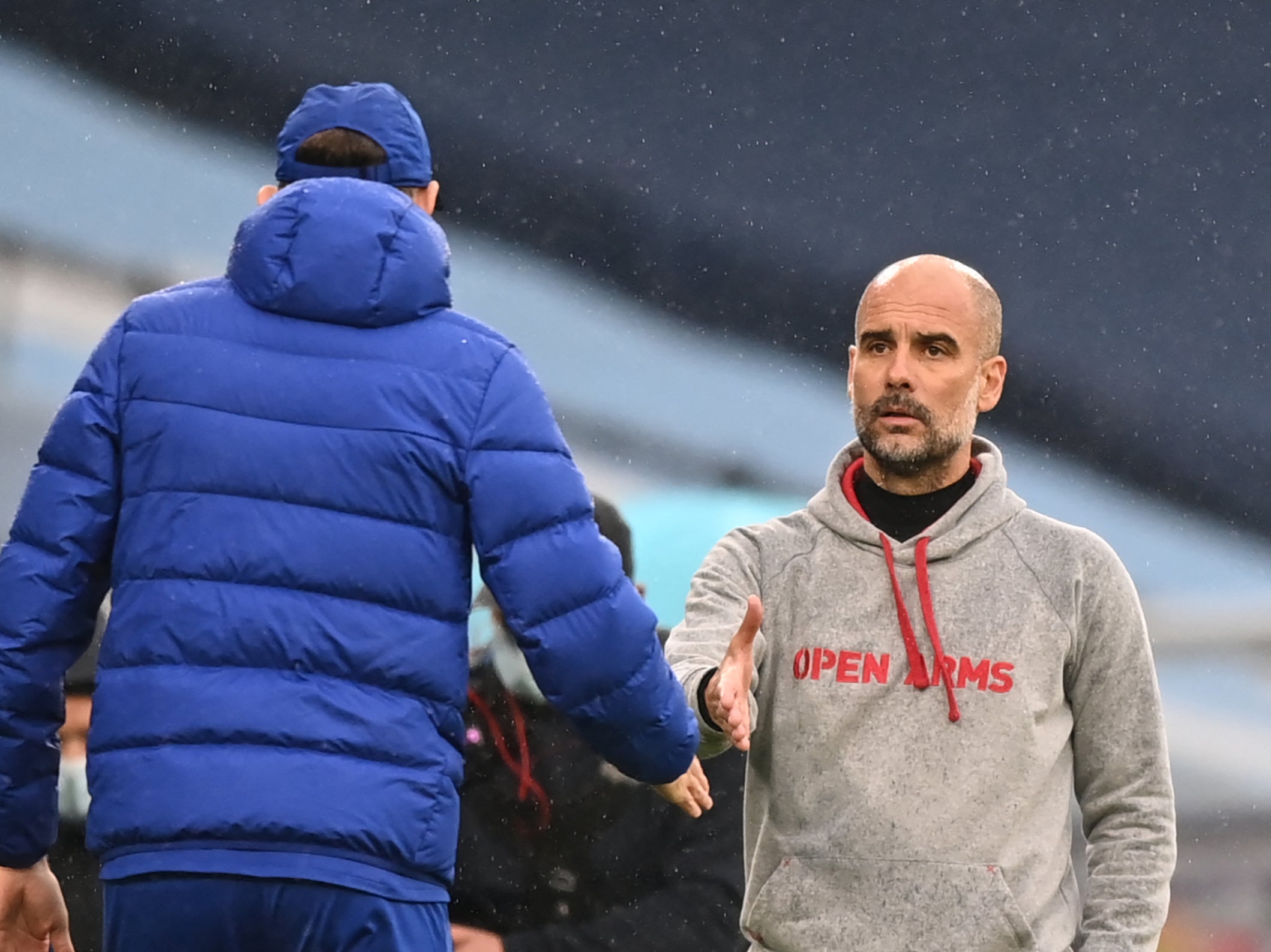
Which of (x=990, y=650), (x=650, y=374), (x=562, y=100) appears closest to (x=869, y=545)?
(x=990, y=650)

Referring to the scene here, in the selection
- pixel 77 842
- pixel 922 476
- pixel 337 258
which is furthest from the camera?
pixel 77 842

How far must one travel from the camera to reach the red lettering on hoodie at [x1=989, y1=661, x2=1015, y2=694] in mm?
1995

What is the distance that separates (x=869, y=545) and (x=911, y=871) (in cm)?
37

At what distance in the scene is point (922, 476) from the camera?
2.13 m

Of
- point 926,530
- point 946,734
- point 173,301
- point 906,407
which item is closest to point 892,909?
point 946,734

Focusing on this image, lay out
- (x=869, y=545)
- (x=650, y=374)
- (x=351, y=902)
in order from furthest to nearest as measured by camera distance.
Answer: (x=650, y=374) → (x=869, y=545) → (x=351, y=902)

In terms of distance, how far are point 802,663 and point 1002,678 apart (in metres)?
0.21

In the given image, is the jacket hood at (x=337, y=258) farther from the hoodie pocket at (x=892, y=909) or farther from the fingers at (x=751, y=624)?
the hoodie pocket at (x=892, y=909)

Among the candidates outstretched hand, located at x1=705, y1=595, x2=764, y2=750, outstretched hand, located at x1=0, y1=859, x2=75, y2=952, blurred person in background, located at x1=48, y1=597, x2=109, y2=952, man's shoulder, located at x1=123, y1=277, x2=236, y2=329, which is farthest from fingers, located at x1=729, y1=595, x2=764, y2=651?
blurred person in background, located at x1=48, y1=597, x2=109, y2=952

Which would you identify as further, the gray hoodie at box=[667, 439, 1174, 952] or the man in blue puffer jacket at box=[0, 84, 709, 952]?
the gray hoodie at box=[667, 439, 1174, 952]

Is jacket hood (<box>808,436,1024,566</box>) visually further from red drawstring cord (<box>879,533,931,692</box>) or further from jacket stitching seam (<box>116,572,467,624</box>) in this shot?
jacket stitching seam (<box>116,572,467,624</box>)

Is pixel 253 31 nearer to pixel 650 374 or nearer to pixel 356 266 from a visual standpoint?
pixel 650 374

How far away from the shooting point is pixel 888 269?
2.19 m

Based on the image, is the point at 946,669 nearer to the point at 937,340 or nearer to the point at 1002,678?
the point at 1002,678
